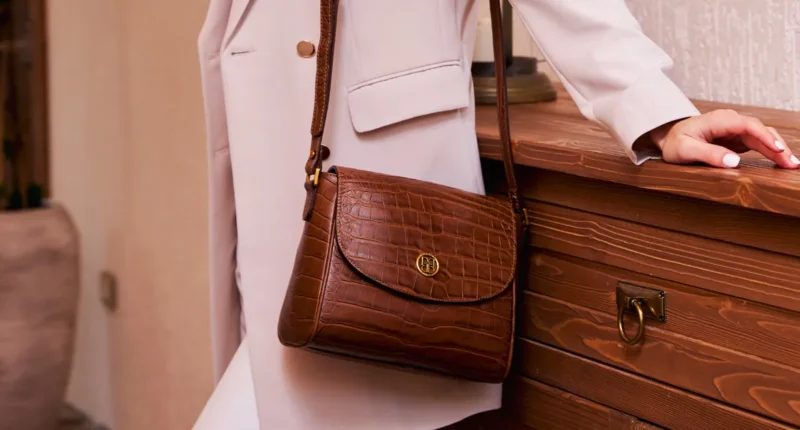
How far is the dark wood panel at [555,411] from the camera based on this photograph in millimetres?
958

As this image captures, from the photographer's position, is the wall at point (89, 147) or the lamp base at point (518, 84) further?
the wall at point (89, 147)

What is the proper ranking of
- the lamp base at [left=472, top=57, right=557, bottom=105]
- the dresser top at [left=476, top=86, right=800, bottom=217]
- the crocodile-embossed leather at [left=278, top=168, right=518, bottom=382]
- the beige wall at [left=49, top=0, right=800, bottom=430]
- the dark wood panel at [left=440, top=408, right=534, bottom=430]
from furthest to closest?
the beige wall at [left=49, top=0, right=800, bottom=430]
the lamp base at [left=472, top=57, right=557, bottom=105]
the dark wood panel at [left=440, top=408, right=534, bottom=430]
the crocodile-embossed leather at [left=278, top=168, right=518, bottom=382]
the dresser top at [left=476, top=86, right=800, bottom=217]

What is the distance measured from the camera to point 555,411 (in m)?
1.02

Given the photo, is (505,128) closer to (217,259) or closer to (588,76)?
(588,76)

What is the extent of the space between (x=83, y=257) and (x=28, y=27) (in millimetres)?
649

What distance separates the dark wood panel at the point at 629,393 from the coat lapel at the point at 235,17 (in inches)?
19.5

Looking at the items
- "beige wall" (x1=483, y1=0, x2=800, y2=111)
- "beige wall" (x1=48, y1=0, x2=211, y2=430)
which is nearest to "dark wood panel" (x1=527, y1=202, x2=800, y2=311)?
"beige wall" (x1=483, y1=0, x2=800, y2=111)

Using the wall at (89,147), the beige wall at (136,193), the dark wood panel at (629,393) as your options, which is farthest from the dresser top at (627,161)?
the wall at (89,147)

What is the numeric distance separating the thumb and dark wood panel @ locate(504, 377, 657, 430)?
0.29 m

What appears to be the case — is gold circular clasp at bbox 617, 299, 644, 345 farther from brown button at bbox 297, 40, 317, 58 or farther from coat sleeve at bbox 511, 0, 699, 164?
brown button at bbox 297, 40, 317, 58

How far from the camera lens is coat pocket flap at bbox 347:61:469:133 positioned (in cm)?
99

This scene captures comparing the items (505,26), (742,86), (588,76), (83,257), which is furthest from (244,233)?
(83,257)

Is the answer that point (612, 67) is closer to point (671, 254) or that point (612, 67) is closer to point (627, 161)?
point (627, 161)

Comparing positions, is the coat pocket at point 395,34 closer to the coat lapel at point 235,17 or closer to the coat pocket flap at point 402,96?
the coat pocket flap at point 402,96
